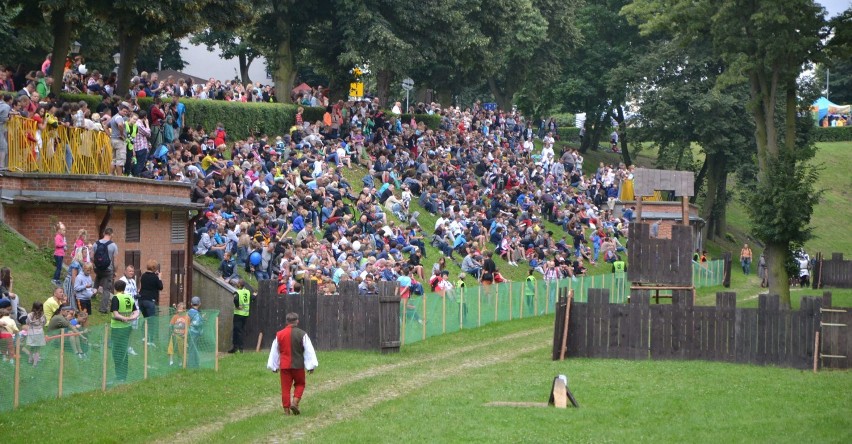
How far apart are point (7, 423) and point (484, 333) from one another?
1763 cm

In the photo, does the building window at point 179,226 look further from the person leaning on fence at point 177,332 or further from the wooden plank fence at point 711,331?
the wooden plank fence at point 711,331

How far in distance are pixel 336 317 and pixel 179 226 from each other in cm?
478

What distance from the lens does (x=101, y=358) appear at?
73.6 feet

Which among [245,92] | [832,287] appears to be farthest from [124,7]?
[832,287]

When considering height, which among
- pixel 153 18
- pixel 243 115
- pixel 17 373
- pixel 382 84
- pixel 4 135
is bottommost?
pixel 17 373

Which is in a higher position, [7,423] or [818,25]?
[818,25]

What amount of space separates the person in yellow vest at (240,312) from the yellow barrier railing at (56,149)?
4.39 m

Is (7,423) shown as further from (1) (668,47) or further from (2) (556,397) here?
(1) (668,47)

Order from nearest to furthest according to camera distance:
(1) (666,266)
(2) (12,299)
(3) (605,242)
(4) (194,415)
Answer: (4) (194,415) < (2) (12,299) < (1) (666,266) < (3) (605,242)

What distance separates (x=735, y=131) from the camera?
67.4 m

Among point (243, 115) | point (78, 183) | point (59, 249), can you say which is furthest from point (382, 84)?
point (59, 249)

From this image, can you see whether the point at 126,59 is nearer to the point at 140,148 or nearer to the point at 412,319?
the point at 140,148

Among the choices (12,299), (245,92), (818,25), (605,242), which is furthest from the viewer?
(605,242)

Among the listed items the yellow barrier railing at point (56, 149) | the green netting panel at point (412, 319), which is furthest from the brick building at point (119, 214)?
the green netting panel at point (412, 319)
